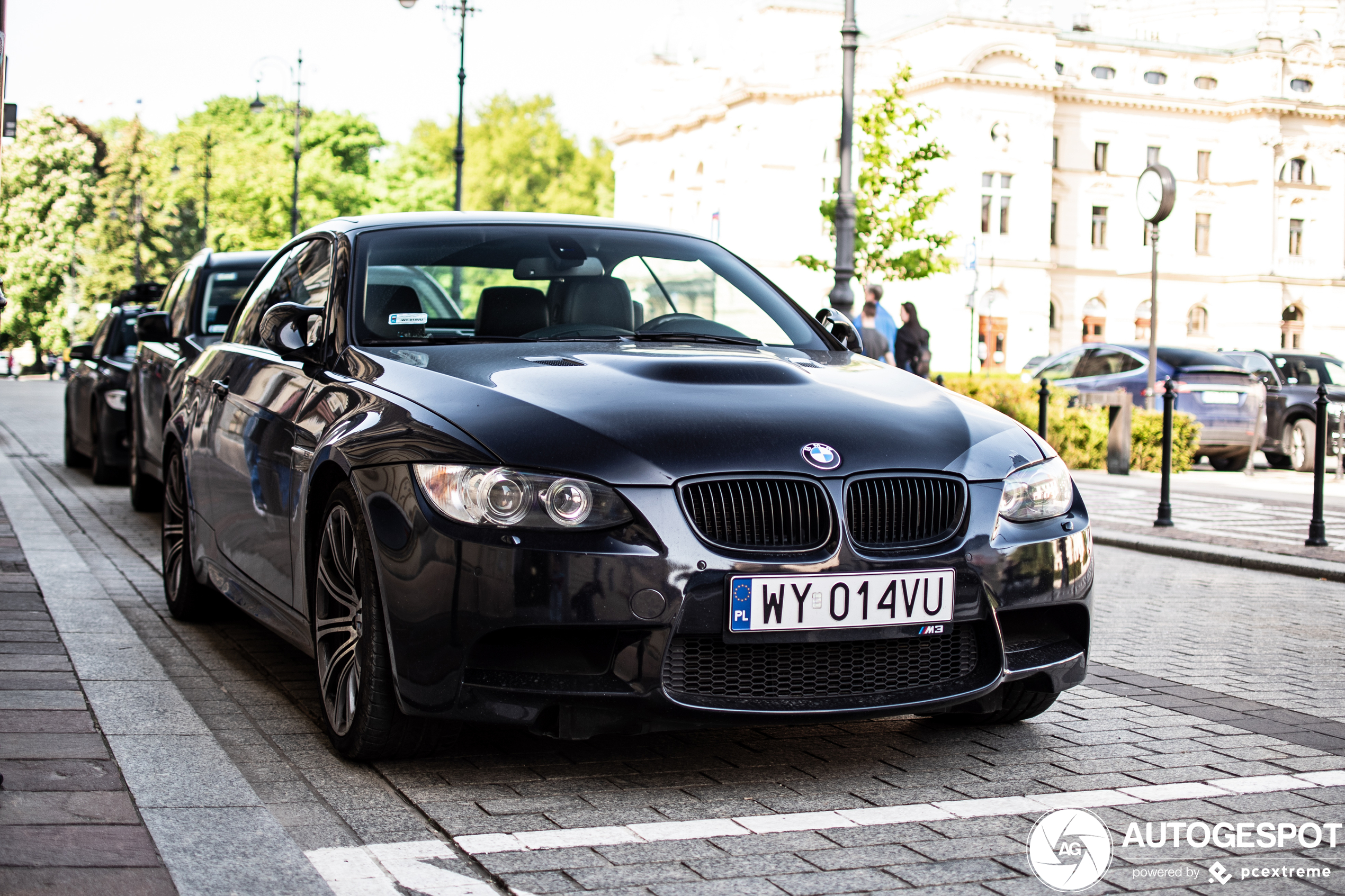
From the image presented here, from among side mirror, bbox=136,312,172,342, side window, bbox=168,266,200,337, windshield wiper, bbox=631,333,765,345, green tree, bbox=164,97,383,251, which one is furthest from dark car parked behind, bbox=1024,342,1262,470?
green tree, bbox=164,97,383,251

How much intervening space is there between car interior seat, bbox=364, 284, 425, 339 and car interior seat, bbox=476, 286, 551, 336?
0.20m

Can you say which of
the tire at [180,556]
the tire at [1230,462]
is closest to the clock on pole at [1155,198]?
the tire at [1230,462]

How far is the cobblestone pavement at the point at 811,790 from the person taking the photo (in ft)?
11.4

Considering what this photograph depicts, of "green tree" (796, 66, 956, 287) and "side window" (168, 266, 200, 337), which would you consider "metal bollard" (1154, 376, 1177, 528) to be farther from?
"green tree" (796, 66, 956, 287)

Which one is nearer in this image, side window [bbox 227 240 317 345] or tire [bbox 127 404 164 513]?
side window [bbox 227 240 317 345]

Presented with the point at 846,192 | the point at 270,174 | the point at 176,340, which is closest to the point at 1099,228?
the point at 270,174

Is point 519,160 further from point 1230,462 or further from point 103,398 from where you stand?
point 103,398

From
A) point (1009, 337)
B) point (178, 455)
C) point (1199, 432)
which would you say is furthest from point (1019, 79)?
point (178, 455)

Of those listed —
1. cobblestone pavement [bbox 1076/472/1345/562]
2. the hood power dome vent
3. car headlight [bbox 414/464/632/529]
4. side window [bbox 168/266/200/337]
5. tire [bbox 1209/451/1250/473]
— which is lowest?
cobblestone pavement [bbox 1076/472/1345/562]

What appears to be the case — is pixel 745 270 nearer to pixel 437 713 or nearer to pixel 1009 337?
pixel 437 713

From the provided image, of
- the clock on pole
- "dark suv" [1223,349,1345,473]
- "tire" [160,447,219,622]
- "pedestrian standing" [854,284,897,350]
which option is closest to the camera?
"tire" [160,447,219,622]

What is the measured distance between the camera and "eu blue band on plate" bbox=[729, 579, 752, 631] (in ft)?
12.8

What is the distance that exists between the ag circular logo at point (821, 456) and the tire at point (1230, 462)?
1858cm

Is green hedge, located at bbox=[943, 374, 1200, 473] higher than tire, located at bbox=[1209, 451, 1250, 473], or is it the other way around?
green hedge, located at bbox=[943, 374, 1200, 473]
